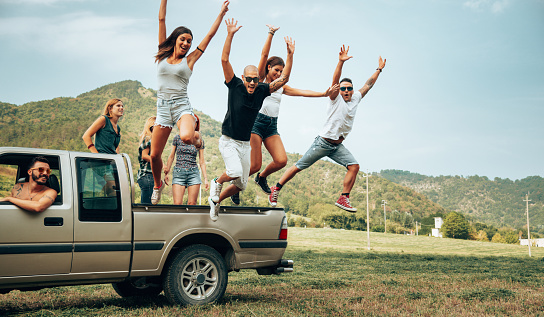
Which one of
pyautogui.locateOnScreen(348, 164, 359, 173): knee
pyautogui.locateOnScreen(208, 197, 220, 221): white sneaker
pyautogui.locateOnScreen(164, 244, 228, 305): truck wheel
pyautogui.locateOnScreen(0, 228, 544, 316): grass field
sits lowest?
pyautogui.locateOnScreen(0, 228, 544, 316): grass field

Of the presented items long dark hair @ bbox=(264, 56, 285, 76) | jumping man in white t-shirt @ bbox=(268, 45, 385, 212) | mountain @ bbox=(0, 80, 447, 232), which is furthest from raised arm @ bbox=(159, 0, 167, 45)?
mountain @ bbox=(0, 80, 447, 232)

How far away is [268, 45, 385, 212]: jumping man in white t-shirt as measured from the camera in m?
8.80

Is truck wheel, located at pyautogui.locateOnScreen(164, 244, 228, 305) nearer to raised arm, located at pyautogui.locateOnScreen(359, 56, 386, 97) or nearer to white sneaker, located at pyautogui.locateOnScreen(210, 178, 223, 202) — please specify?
white sneaker, located at pyautogui.locateOnScreen(210, 178, 223, 202)

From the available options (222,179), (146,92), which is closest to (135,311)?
(222,179)

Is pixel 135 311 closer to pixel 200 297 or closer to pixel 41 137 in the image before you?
pixel 200 297

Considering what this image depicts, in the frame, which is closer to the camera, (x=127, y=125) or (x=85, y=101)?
(x=127, y=125)

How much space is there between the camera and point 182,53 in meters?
7.17

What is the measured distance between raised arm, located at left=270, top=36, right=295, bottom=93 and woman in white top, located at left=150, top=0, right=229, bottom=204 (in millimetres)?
1102

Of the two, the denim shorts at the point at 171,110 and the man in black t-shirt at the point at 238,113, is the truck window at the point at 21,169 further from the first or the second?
the man in black t-shirt at the point at 238,113

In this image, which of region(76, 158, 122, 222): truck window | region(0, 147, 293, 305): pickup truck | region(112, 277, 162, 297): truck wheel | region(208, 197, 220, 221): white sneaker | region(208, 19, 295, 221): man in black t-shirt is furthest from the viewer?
region(112, 277, 162, 297): truck wheel

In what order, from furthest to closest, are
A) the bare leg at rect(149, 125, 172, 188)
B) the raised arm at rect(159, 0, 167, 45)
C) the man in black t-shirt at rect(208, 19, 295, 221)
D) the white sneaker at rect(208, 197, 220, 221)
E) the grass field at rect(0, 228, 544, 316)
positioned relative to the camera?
the bare leg at rect(149, 125, 172, 188), the raised arm at rect(159, 0, 167, 45), the man in black t-shirt at rect(208, 19, 295, 221), the white sneaker at rect(208, 197, 220, 221), the grass field at rect(0, 228, 544, 316)

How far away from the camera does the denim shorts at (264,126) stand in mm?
8383

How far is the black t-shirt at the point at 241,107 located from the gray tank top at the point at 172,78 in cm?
64

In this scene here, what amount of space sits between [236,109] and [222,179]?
1018 millimetres
